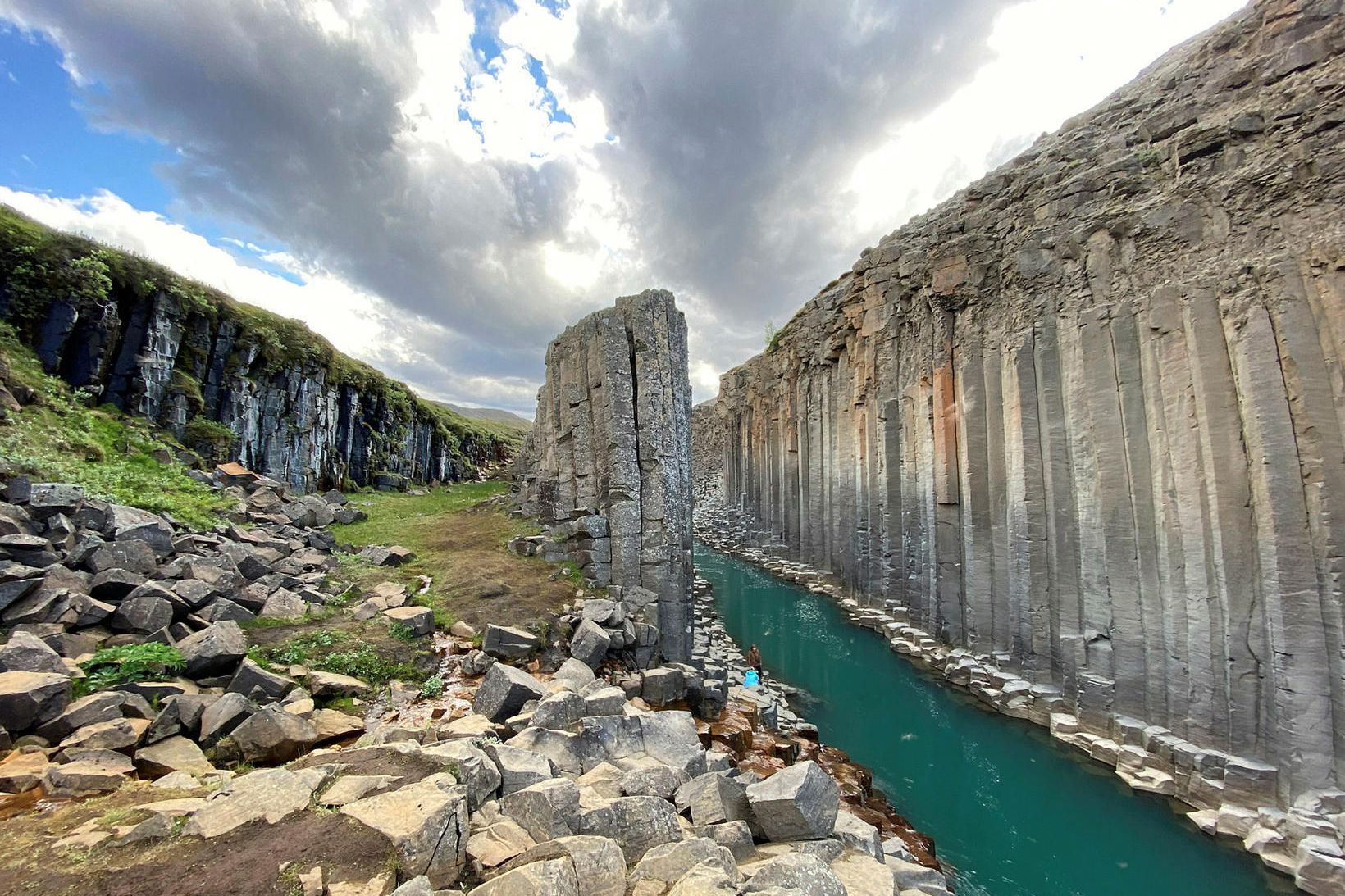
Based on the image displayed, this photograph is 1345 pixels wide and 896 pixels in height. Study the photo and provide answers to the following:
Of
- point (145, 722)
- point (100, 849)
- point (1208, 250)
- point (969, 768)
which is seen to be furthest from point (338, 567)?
point (1208, 250)

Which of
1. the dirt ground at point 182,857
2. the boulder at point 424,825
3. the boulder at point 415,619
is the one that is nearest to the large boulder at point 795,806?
the boulder at point 424,825

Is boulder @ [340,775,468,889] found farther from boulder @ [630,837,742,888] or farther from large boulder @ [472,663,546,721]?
large boulder @ [472,663,546,721]

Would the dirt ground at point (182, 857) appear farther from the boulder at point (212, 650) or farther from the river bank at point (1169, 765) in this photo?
the river bank at point (1169, 765)

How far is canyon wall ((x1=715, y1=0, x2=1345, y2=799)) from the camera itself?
8.86m

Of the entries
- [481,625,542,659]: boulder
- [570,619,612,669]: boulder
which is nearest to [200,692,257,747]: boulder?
[481,625,542,659]: boulder

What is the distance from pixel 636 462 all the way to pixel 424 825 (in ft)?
30.3

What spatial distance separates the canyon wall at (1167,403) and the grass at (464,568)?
37.1 ft

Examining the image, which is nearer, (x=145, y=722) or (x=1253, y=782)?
(x=145, y=722)

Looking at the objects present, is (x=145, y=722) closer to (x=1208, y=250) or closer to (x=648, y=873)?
(x=648, y=873)

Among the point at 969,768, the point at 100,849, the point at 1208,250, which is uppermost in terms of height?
the point at 1208,250


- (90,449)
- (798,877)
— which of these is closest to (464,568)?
(798,877)

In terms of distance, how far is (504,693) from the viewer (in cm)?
699

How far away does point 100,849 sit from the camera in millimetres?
3668

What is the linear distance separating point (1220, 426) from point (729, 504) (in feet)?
135
